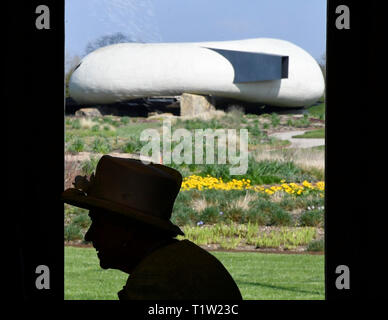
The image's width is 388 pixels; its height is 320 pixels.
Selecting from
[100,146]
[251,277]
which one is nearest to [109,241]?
[251,277]

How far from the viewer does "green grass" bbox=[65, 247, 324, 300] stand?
4.34 metres

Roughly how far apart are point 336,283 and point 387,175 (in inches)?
18.7

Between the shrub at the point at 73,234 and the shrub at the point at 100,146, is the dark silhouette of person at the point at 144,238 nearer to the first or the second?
the shrub at the point at 73,234

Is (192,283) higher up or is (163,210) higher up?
(163,210)

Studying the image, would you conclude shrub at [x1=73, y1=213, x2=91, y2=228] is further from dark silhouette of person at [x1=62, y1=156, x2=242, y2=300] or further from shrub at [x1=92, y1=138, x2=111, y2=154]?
dark silhouette of person at [x1=62, y1=156, x2=242, y2=300]

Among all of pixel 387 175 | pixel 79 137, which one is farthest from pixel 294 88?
pixel 387 175

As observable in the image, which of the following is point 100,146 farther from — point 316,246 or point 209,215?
point 316,246

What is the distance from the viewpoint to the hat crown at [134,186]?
1.64 meters

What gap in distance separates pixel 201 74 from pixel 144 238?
17.6 m

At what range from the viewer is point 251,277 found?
15.7 feet
